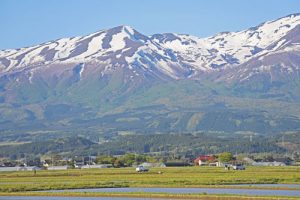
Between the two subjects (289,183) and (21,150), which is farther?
(21,150)

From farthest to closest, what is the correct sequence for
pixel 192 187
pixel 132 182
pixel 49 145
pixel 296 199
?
1. pixel 49 145
2. pixel 132 182
3. pixel 192 187
4. pixel 296 199

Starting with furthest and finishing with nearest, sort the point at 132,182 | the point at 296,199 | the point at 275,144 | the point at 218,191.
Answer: the point at 275,144
the point at 132,182
the point at 218,191
the point at 296,199

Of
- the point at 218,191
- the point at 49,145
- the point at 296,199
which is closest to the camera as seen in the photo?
the point at 296,199

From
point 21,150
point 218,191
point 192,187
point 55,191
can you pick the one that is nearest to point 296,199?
point 218,191

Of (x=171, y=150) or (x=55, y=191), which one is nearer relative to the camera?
(x=55, y=191)

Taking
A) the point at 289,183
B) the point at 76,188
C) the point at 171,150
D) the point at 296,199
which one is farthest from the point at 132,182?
the point at 171,150

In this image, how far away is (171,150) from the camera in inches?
7269

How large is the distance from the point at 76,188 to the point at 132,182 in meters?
6.82

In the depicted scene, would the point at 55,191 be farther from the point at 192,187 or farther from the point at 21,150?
the point at 21,150

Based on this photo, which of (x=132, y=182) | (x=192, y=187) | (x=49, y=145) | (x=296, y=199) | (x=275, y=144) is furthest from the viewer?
(x=49, y=145)

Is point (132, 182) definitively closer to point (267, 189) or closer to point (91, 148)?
point (267, 189)

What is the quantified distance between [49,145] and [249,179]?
430 feet

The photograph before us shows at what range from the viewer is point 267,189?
59.3m

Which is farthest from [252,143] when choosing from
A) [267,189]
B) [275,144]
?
[267,189]
